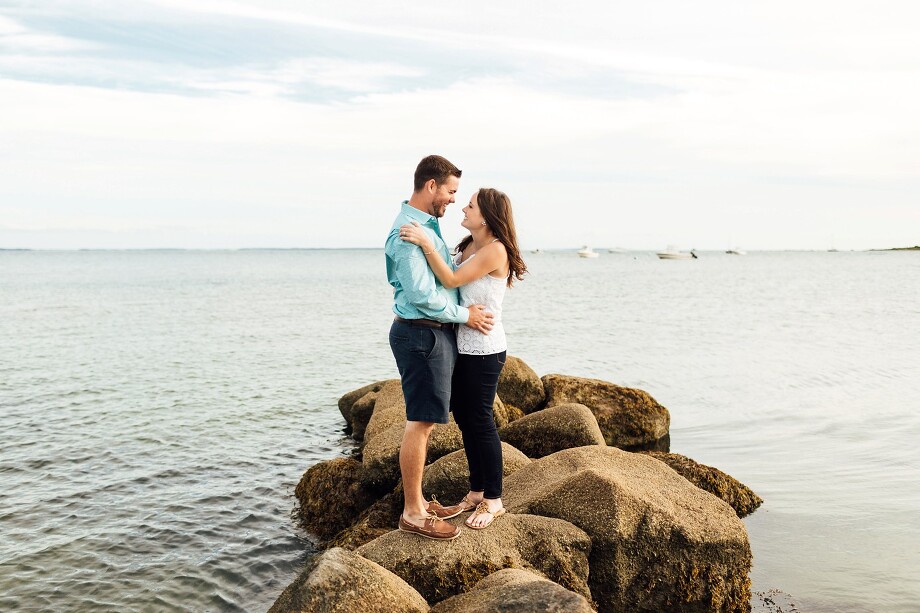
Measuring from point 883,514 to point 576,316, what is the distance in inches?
990

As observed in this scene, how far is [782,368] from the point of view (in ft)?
61.4

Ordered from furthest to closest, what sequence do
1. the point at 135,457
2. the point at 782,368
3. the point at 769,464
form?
the point at 782,368 → the point at 135,457 → the point at 769,464

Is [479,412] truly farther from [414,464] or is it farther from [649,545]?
[649,545]

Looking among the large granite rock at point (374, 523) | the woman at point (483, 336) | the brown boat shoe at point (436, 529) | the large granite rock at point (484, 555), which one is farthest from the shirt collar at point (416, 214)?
the large granite rock at point (374, 523)

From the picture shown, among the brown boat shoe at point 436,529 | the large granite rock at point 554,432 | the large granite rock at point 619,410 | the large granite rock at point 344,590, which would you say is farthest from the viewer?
the large granite rock at point 619,410

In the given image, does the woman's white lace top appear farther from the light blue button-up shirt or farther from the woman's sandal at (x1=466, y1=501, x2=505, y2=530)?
the woman's sandal at (x1=466, y1=501, x2=505, y2=530)

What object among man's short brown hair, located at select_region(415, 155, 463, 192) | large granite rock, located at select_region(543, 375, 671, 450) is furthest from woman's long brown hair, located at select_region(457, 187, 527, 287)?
large granite rock, located at select_region(543, 375, 671, 450)

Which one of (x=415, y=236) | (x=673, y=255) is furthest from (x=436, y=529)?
(x=673, y=255)

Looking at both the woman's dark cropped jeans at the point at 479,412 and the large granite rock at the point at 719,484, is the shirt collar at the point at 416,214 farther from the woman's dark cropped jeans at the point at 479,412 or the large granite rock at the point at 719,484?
the large granite rock at the point at 719,484

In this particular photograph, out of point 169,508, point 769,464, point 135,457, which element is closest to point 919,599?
point 769,464

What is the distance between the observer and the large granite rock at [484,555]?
517 centimetres

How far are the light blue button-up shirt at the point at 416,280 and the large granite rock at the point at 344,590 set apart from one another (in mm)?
1683

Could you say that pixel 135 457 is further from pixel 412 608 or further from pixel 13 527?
pixel 412 608

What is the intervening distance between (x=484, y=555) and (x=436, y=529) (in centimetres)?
39
